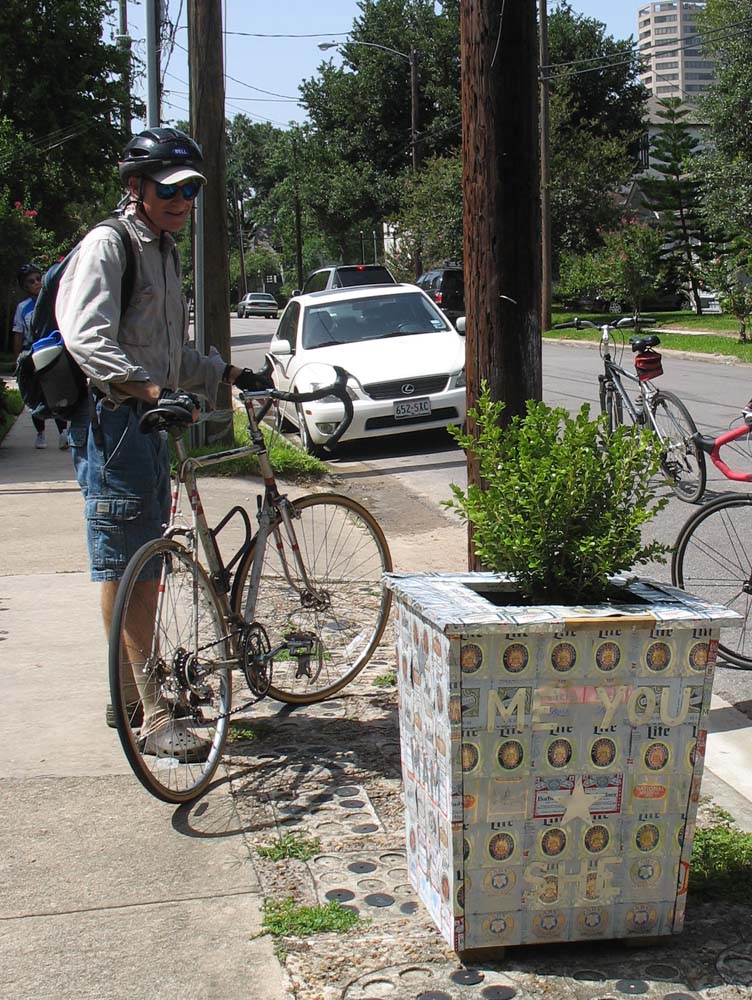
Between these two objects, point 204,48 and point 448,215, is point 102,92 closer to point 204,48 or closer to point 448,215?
point 448,215

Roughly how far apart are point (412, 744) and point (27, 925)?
108cm

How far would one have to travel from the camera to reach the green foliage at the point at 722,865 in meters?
3.24

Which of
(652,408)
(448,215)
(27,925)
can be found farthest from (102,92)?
(27,925)

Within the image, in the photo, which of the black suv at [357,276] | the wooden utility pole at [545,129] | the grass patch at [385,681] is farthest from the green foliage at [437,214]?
the grass patch at [385,681]

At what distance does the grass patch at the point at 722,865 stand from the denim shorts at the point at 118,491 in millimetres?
2018

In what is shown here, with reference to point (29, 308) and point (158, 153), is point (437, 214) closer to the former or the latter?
point (29, 308)

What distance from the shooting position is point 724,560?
529 centimetres

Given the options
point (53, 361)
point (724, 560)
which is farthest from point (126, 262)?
point (724, 560)

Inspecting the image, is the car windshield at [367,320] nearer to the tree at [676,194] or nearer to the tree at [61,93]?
the tree at [61,93]

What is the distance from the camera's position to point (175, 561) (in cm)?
392

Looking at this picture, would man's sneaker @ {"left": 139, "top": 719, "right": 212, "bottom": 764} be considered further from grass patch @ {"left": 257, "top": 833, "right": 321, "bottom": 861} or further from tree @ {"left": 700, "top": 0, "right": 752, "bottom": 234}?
tree @ {"left": 700, "top": 0, "right": 752, "bottom": 234}

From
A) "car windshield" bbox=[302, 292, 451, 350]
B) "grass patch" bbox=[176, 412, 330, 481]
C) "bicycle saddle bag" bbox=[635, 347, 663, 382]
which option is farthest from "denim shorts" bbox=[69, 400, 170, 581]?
"car windshield" bbox=[302, 292, 451, 350]

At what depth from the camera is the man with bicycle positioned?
3.90 meters

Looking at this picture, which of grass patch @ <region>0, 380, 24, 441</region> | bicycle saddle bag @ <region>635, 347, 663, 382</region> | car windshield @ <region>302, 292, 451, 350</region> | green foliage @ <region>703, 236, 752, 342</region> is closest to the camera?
bicycle saddle bag @ <region>635, 347, 663, 382</region>
